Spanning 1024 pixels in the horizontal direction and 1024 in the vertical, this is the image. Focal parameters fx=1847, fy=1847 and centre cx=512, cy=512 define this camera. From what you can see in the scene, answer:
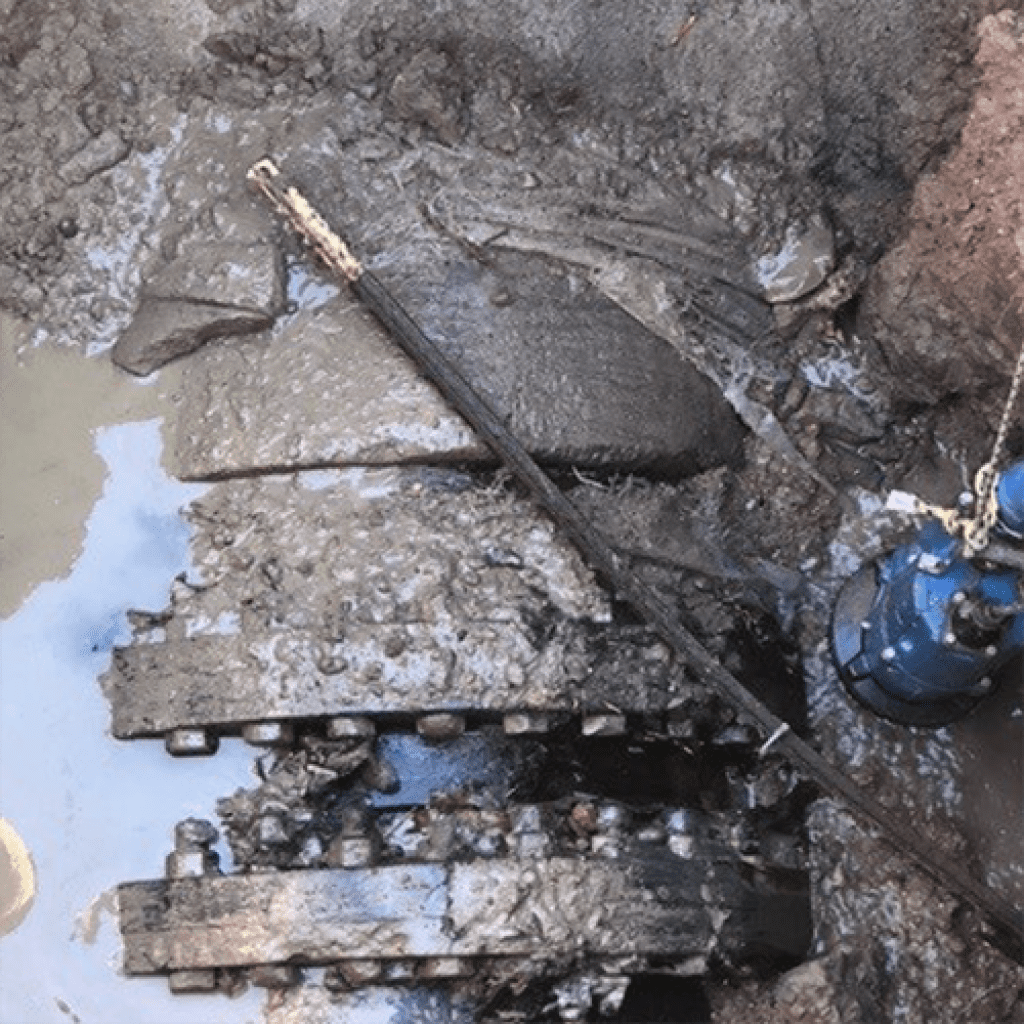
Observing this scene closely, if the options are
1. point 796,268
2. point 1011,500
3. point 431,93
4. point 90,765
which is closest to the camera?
point 1011,500

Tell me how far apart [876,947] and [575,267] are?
1.11 meters

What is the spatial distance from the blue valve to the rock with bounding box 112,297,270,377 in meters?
0.99

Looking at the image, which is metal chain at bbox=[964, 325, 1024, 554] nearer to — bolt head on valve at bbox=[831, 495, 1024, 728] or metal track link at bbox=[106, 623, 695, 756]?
bolt head on valve at bbox=[831, 495, 1024, 728]

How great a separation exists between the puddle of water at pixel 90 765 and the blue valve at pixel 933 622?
93 centimetres

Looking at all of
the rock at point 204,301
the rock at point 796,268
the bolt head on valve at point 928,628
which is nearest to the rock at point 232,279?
the rock at point 204,301

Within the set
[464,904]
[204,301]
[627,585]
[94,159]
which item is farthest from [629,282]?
[464,904]

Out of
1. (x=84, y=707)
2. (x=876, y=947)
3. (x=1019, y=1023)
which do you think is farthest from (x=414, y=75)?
(x=1019, y=1023)

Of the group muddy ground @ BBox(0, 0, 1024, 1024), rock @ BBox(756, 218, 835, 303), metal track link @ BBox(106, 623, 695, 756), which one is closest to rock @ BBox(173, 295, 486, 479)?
muddy ground @ BBox(0, 0, 1024, 1024)

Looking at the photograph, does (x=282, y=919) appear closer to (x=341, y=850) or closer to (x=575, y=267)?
Answer: (x=341, y=850)

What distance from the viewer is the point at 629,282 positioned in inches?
111

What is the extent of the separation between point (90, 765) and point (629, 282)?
3.53 feet

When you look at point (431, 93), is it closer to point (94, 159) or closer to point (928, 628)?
point (94, 159)

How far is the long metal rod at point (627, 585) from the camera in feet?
8.33

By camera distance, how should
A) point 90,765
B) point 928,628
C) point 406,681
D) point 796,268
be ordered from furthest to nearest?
point 796,268 < point 90,765 < point 928,628 < point 406,681
